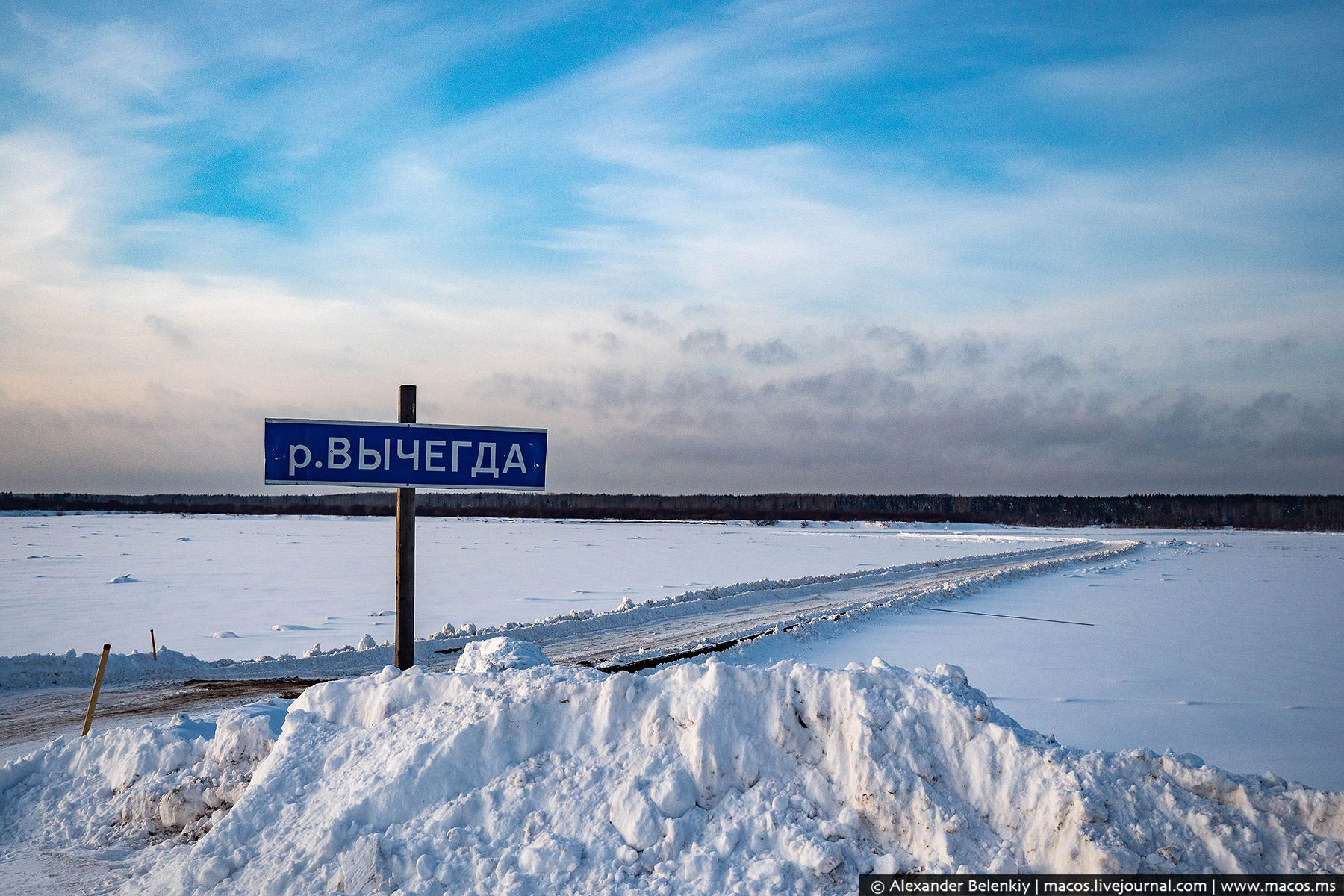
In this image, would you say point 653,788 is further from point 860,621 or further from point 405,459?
point 860,621

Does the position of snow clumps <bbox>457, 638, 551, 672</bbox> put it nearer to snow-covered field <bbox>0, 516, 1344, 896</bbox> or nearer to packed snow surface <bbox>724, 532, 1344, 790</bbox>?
snow-covered field <bbox>0, 516, 1344, 896</bbox>

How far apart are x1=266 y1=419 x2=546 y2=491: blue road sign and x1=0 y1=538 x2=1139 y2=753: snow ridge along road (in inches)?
133

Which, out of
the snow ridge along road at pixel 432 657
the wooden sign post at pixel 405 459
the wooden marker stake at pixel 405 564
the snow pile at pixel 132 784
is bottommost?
the snow ridge along road at pixel 432 657

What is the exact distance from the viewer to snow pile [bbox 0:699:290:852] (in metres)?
5.01

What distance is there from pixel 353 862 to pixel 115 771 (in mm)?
2413

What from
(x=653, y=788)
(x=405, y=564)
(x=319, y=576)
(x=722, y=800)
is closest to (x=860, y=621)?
(x=405, y=564)

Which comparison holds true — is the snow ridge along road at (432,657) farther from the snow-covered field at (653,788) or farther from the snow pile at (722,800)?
the snow pile at (722,800)

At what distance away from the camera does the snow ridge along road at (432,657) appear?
876 cm

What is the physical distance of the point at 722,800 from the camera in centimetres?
430

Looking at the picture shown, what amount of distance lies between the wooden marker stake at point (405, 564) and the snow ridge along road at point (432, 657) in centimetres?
301

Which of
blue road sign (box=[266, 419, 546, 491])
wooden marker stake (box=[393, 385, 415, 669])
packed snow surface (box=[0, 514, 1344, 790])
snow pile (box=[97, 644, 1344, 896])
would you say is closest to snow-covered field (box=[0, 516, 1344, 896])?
snow pile (box=[97, 644, 1344, 896])

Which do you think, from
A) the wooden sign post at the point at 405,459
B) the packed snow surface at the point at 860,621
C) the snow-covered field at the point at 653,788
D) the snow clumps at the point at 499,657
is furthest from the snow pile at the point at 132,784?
the packed snow surface at the point at 860,621

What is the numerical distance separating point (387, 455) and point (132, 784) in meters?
2.90

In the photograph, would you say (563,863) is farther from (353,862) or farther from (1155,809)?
(1155,809)
